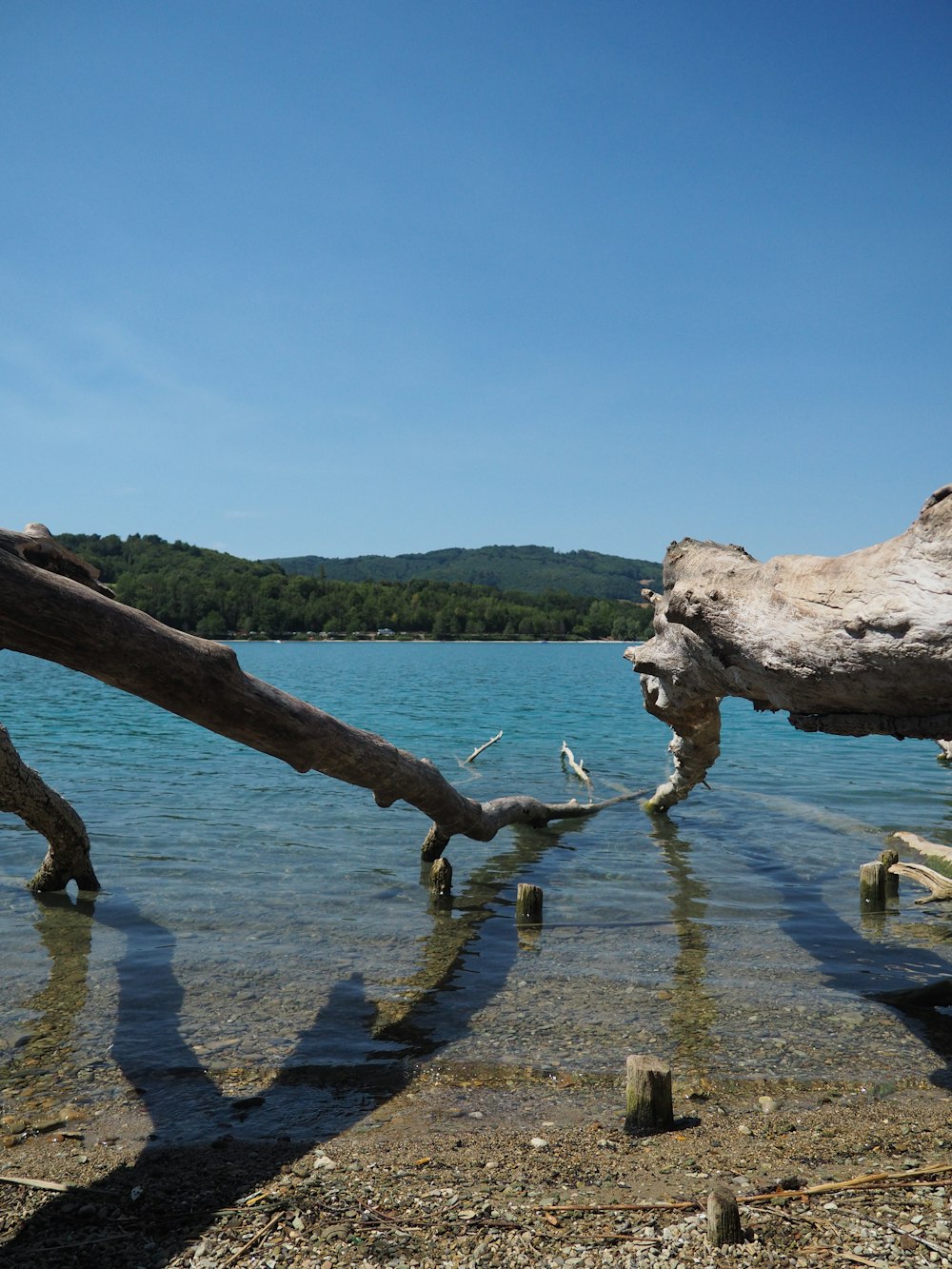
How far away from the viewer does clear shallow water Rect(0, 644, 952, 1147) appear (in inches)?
254

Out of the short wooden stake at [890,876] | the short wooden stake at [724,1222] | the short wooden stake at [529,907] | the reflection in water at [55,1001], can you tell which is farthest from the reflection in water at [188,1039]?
the short wooden stake at [890,876]

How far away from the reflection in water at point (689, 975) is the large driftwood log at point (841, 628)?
2773 mm

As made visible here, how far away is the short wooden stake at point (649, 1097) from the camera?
515 centimetres

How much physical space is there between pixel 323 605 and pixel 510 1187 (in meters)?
160

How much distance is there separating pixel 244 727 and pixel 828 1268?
4317 millimetres

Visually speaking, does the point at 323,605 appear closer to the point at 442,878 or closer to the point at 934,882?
the point at 442,878

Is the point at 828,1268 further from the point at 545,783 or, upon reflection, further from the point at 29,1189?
the point at 545,783

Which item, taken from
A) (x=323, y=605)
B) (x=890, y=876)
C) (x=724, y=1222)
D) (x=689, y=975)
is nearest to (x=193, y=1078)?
(x=724, y=1222)

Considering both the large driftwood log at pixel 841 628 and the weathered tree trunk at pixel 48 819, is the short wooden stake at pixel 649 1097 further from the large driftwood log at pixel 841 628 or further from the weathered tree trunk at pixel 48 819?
the weathered tree trunk at pixel 48 819

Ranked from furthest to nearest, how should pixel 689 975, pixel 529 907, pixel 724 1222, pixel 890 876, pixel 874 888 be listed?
pixel 890 876 < pixel 874 888 < pixel 529 907 < pixel 689 975 < pixel 724 1222

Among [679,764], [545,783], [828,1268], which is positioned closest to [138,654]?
[828,1268]

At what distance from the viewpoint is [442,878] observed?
1111cm

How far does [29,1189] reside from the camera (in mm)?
4547

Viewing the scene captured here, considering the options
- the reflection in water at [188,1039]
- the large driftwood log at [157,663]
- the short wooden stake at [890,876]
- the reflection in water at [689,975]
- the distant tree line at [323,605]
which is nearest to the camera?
the large driftwood log at [157,663]
